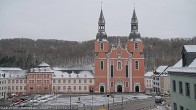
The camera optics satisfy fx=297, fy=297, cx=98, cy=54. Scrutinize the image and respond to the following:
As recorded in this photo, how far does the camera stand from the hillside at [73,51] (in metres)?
122

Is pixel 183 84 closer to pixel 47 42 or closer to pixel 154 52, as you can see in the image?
pixel 154 52

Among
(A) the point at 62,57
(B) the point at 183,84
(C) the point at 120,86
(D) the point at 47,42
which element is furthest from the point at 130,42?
(D) the point at 47,42

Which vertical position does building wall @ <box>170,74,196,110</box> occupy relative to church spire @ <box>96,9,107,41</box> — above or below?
below

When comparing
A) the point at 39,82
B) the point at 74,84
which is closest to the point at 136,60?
the point at 74,84

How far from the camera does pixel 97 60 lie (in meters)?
68.9

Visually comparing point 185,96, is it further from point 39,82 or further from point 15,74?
point 15,74

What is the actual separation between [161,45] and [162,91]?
83.6m

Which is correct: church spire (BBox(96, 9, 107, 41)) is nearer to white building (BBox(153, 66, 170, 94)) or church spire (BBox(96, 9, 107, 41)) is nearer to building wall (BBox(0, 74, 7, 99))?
white building (BBox(153, 66, 170, 94))

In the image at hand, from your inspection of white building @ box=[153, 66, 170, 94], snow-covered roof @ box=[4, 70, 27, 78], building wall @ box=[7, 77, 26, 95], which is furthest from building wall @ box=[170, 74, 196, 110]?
snow-covered roof @ box=[4, 70, 27, 78]

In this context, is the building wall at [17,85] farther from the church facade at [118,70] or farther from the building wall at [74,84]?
the church facade at [118,70]

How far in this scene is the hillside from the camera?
12156 cm

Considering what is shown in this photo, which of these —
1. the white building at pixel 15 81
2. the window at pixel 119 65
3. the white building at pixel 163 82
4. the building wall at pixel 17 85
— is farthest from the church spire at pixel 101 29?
the building wall at pixel 17 85

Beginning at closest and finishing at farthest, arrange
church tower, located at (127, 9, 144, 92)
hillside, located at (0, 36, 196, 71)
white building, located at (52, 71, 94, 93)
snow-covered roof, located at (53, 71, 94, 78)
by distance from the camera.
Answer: church tower, located at (127, 9, 144, 92), white building, located at (52, 71, 94, 93), snow-covered roof, located at (53, 71, 94, 78), hillside, located at (0, 36, 196, 71)

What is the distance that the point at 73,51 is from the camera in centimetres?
14388
